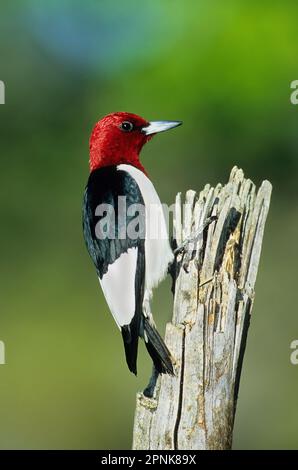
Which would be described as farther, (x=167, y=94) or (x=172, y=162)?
(x=167, y=94)

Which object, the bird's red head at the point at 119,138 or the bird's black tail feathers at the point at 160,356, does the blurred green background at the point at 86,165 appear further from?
the bird's black tail feathers at the point at 160,356

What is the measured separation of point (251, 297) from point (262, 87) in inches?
211

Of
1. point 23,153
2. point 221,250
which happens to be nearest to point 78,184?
point 23,153

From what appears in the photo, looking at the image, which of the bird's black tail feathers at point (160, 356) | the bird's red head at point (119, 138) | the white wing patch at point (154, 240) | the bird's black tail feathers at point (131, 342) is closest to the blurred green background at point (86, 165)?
the bird's red head at point (119, 138)

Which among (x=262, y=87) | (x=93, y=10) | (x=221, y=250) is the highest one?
(x=93, y=10)

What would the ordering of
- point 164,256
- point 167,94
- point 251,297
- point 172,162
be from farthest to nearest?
point 167,94 < point 172,162 < point 164,256 < point 251,297

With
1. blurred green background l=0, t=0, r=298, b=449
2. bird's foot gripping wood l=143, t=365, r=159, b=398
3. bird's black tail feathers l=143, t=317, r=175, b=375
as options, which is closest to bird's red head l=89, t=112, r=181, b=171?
bird's black tail feathers l=143, t=317, r=175, b=375

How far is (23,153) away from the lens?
373 inches

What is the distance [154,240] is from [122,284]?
255 millimetres

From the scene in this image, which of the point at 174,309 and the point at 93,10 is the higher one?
the point at 93,10

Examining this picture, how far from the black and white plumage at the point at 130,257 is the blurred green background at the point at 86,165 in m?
2.78

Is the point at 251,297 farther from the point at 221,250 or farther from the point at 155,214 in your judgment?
the point at 155,214

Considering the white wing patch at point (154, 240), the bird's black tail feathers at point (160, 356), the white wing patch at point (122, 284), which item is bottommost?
the bird's black tail feathers at point (160, 356)

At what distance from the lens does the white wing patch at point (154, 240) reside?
4.15 m
